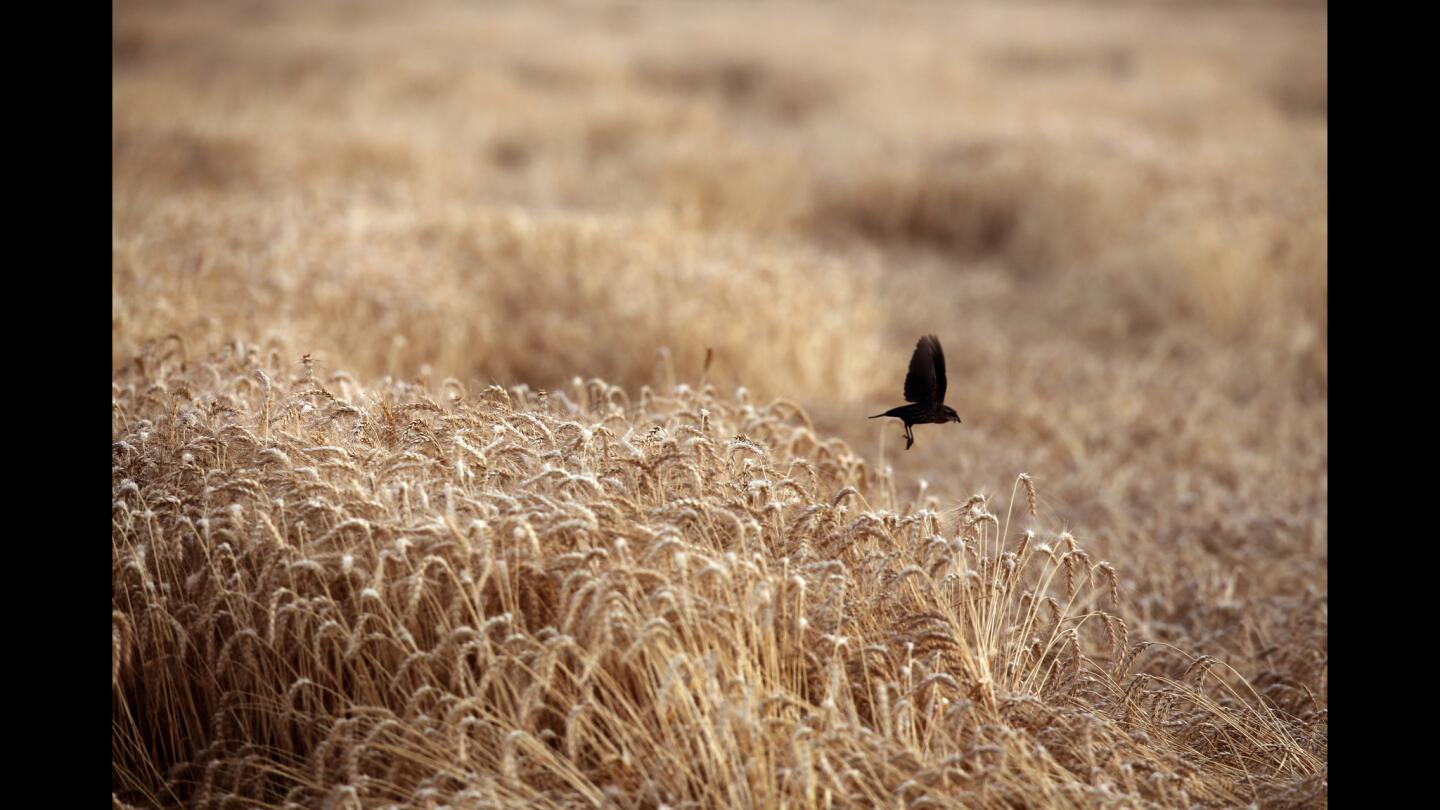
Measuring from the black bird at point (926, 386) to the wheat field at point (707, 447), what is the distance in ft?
0.93

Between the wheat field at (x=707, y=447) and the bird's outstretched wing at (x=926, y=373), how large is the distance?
316 mm

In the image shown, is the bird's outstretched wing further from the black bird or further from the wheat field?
the wheat field

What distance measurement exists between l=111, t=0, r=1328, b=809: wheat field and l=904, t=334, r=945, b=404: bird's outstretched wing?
32 centimetres

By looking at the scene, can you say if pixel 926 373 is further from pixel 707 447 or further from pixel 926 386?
pixel 707 447

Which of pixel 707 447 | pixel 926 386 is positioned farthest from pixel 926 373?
pixel 707 447

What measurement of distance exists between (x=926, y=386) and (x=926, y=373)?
0.02 metres

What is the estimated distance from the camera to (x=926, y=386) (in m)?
1.95

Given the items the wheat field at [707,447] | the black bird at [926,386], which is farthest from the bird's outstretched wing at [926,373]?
the wheat field at [707,447]

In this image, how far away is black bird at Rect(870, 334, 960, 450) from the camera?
6.35 feet

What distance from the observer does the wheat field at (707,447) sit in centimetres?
189

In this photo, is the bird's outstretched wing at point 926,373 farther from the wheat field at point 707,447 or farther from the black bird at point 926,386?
the wheat field at point 707,447

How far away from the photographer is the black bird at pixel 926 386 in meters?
1.94

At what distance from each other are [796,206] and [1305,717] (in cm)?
622
